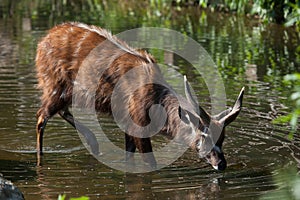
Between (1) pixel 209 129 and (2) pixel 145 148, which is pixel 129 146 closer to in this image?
(2) pixel 145 148

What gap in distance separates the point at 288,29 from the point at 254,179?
12.2 metres

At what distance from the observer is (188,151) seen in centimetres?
815

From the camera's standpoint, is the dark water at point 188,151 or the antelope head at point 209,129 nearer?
the dark water at point 188,151

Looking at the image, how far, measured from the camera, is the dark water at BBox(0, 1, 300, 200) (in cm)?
673

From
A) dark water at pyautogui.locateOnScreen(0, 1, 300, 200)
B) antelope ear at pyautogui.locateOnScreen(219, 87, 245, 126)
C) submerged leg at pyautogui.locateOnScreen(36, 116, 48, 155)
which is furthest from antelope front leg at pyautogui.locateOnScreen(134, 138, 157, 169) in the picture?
submerged leg at pyautogui.locateOnScreen(36, 116, 48, 155)

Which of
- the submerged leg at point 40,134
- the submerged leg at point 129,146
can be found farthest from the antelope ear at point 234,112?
the submerged leg at point 40,134

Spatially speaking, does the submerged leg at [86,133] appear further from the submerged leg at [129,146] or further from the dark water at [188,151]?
the submerged leg at [129,146]

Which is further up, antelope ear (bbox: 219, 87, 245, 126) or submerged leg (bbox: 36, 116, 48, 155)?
antelope ear (bbox: 219, 87, 245, 126)

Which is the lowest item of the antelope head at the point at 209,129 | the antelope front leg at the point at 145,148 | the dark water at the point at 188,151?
the dark water at the point at 188,151

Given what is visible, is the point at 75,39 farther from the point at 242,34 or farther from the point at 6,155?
the point at 242,34

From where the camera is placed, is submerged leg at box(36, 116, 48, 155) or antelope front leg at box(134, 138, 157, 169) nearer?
antelope front leg at box(134, 138, 157, 169)

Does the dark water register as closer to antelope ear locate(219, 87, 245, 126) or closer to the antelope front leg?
the antelope front leg

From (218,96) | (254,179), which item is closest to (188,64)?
(218,96)

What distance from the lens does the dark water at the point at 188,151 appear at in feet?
22.1
